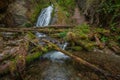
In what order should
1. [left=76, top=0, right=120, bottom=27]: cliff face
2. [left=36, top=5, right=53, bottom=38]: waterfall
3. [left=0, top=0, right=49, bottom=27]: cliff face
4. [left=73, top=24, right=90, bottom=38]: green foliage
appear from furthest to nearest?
[left=36, top=5, right=53, bottom=38]: waterfall
[left=0, top=0, right=49, bottom=27]: cliff face
[left=76, top=0, right=120, bottom=27]: cliff face
[left=73, top=24, right=90, bottom=38]: green foliage

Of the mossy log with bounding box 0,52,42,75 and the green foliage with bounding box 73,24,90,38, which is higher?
the green foliage with bounding box 73,24,90,38

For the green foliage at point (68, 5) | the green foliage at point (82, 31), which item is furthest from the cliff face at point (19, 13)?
the green foliage at point (82, 31)

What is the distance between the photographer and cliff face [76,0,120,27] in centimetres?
991

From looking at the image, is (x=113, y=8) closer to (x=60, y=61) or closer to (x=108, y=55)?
(x=108, y=55)

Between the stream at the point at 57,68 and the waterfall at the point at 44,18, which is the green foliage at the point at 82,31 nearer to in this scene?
the stream at the point at 57,68

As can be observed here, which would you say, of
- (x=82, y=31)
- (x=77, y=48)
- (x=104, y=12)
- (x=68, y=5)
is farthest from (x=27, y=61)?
(x=68, y=5)

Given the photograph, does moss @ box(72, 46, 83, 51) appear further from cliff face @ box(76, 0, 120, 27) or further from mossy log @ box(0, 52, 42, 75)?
cliff face @ box(76, 0, 120, 27)

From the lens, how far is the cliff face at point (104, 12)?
9.91m

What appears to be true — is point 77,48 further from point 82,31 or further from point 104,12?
point 104,12

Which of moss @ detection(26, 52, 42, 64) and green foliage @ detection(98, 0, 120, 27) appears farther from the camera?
green foliage @ detection(98, 0, 120, 27)

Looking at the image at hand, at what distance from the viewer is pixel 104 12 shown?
34.7 feet

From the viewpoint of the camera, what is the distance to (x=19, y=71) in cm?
497

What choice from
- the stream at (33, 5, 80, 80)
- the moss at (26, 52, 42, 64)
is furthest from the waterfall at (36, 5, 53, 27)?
the moss at (26, 52, 42, 64)

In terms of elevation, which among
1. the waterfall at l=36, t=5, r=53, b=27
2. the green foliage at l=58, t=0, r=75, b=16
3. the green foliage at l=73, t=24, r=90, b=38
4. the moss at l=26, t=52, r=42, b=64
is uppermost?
the green foliage at l=58, t=0, r=75, b=16
